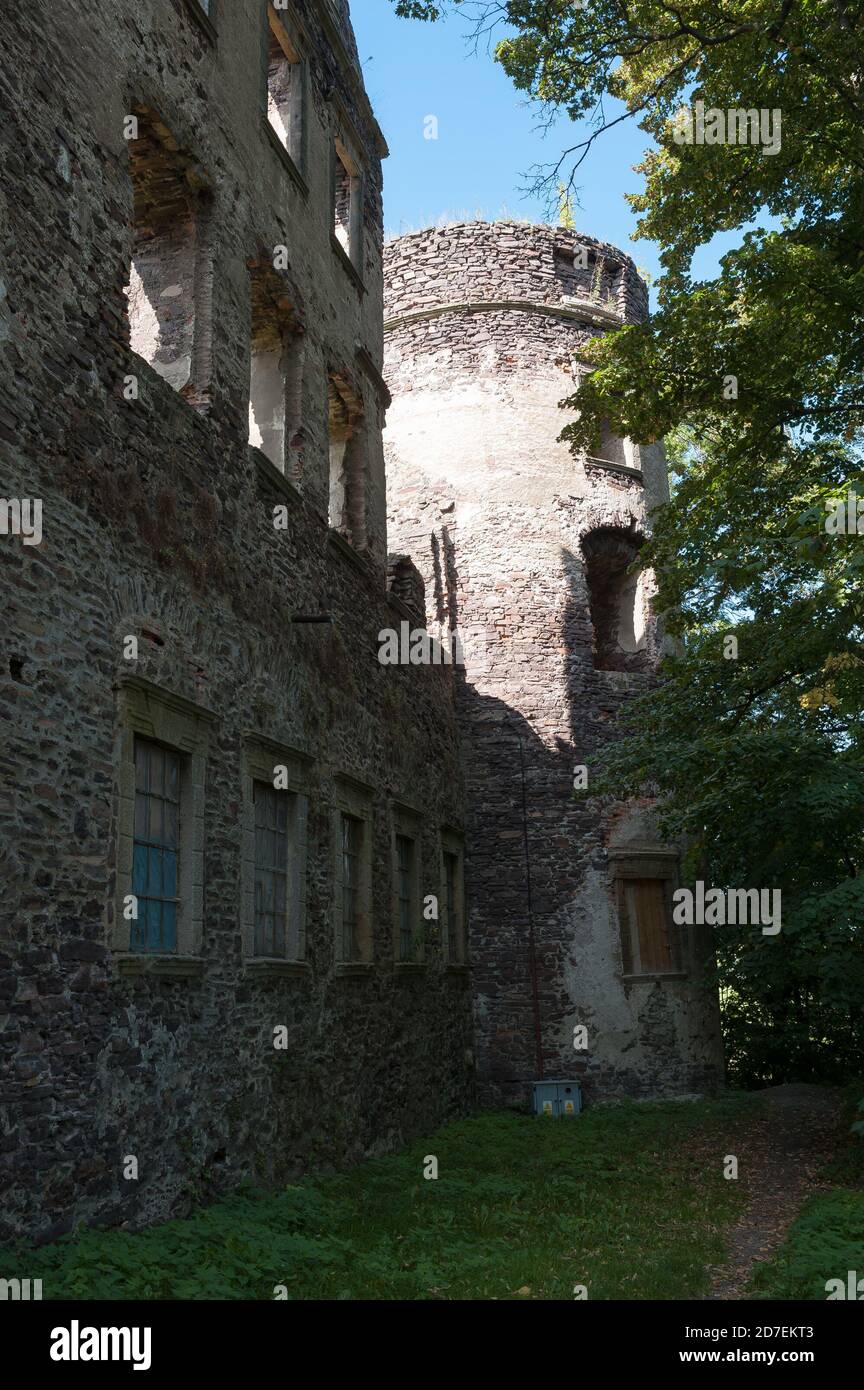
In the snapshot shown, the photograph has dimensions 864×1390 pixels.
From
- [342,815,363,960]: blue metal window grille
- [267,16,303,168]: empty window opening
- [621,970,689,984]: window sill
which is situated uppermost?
[267,16,303,168]: empty window opening

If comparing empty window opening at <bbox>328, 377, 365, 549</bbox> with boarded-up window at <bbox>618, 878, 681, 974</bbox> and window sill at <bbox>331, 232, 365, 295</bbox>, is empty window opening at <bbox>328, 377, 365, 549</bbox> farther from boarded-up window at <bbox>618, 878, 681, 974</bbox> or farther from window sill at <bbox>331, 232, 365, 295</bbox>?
boarded-up window at <bbox>618, 878, 681, 974</bbox>

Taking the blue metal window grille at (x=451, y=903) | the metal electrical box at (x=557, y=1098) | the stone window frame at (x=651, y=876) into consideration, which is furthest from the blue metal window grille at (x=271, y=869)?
the stone window frame at (x=651, y=876)

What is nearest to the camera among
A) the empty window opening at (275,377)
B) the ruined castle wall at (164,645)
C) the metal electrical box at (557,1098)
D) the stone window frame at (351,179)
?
the ruined castle wall at (164,645)

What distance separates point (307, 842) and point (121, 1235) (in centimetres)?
419

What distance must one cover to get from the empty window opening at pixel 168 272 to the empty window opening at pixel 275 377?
1.71 m

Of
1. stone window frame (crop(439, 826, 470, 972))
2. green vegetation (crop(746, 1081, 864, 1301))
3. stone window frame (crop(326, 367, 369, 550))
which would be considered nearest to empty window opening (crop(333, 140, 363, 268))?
stone window frame (crop(326, 367, 369, 550))

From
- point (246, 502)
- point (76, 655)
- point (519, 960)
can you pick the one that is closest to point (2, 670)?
point (76, 655)

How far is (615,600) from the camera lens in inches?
757

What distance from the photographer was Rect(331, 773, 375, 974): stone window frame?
10406mm

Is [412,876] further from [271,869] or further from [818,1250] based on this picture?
[818,1250]

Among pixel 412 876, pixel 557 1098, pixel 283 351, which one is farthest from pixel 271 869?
pixel 557 1098

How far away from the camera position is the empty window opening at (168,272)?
8797 millimetres

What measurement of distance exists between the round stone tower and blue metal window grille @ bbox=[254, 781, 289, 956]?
24.1 feet

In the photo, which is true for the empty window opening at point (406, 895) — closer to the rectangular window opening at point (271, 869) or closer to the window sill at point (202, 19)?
the rectangular window opening at point (271, 869)
